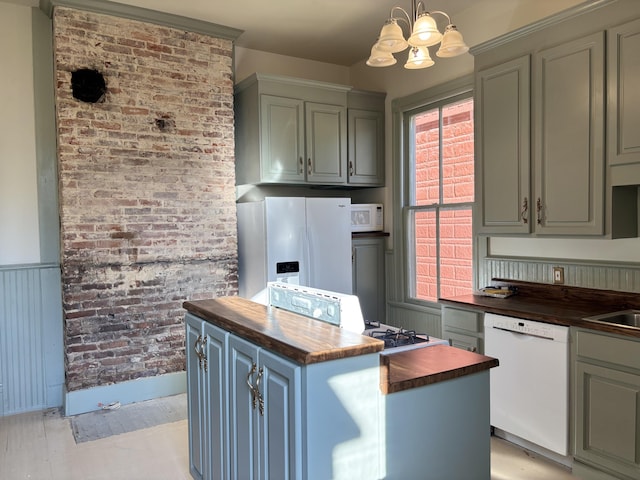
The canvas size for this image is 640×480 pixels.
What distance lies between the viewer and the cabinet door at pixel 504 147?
311 centimetres

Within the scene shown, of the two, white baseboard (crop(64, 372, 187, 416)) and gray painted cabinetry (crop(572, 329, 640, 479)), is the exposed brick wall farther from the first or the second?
gray painted cabinetry (crop(572, 329, 640, 479))

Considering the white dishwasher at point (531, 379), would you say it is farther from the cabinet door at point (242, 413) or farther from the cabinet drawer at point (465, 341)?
the cabinet door at point (242, 413)

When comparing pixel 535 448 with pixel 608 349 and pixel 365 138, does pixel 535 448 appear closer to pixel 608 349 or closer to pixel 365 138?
pixel 608 349

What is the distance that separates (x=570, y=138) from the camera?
2859 mm

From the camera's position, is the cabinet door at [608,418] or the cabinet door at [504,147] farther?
the cabinet door at [504,147]

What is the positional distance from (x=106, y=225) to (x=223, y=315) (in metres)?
2.04

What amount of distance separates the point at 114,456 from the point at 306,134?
2936mm

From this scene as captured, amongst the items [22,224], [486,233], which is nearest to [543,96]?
[486,233]

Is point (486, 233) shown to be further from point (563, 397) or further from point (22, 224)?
point (22, 224)

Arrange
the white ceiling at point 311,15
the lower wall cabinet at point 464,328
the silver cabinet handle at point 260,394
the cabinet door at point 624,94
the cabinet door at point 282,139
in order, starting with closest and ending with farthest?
1. the silver cabinet handle at point 260,394
2. the cabinet door at point 624,94
3. the lower wall cabinet at point 464,328
4. the white ceiling at point 311,15
5. the cabinet door at point 282,139

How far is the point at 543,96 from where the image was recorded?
2.98 m

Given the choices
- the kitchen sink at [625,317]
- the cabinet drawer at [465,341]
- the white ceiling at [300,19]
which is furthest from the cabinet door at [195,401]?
the white ceiling at [300,19]

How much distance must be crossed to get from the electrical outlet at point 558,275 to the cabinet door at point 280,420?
7.60 feet

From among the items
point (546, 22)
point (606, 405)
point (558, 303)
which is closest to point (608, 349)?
point (606, 405)
